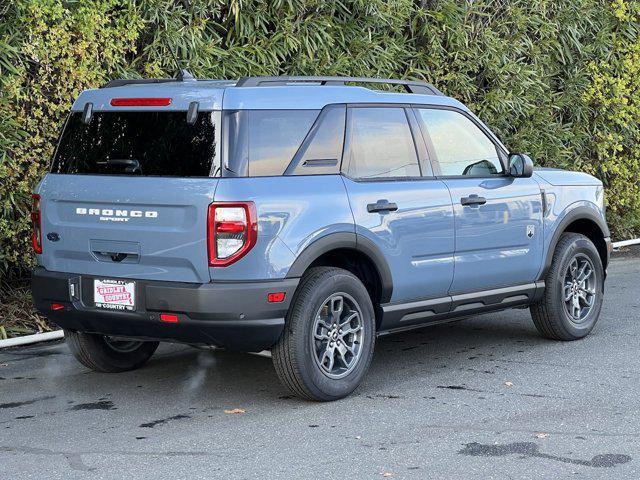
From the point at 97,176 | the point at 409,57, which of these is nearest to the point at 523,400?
the point at 97,176

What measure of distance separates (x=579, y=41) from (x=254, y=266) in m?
8.97

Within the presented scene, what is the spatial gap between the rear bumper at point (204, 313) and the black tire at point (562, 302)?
2.54 m

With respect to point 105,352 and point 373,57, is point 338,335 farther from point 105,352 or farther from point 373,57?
point 373,57

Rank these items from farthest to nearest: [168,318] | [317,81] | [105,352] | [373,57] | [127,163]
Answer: [373,57] → [105,352] → [317,81] → [127,163] → [168,318]

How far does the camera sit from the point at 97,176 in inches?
256

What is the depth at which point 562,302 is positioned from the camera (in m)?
8.16

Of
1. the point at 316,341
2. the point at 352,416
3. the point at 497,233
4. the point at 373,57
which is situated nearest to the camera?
the point at 352,416

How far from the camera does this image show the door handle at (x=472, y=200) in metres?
7.30

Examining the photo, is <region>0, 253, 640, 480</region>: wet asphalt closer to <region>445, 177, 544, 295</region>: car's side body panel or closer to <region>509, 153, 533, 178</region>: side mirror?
<region>445, 177, 544, 295</region>: car's side body panel

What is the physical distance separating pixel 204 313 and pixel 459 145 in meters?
2.36

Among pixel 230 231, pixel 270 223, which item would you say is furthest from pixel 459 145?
pixel 230 231

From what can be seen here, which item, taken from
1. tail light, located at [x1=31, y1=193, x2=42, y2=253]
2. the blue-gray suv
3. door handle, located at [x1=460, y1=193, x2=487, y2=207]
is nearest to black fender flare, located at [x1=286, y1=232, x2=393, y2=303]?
the blue-gray suv

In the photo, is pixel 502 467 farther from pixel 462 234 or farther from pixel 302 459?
pixel 462 234

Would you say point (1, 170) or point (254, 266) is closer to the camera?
point (254, 266)
